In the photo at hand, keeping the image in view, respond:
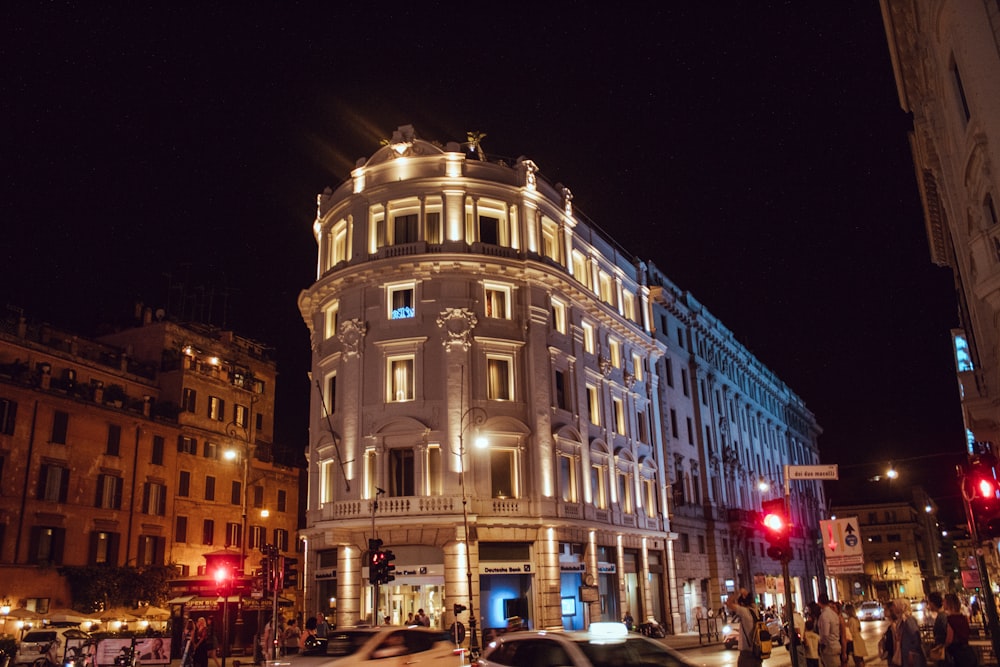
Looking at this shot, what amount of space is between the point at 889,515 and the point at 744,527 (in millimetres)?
80395

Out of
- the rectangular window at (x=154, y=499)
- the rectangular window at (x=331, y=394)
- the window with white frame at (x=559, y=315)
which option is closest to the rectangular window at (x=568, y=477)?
the window with white frame at (x=559, y=315)

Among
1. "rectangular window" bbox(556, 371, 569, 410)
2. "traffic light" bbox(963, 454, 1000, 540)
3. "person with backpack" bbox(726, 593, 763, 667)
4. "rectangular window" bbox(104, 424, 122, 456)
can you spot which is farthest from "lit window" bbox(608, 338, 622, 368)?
"traffic light" bbox(963, 454, 1000, 540)

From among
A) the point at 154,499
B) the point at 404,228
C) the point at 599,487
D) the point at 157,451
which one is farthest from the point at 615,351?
the point at 154,499

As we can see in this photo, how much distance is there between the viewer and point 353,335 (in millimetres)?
35438

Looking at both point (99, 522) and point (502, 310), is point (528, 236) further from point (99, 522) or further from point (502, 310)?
point (99, 522)

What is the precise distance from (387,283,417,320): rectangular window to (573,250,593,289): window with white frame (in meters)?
10.2

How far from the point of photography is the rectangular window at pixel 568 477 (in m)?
35.8

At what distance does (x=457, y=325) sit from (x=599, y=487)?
11.4 meters

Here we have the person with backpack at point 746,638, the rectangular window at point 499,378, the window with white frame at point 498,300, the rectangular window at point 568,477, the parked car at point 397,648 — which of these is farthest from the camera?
the window with white frame at point 498,300

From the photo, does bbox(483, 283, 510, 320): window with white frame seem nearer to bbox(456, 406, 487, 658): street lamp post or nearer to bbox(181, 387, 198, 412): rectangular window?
bbox(456, 406, 487, 658): street lamp post

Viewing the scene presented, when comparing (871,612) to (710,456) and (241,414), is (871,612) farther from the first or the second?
(241,414)

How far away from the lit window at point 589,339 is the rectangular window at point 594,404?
1937 mm

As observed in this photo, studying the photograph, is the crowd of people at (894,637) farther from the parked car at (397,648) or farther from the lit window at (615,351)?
the lit window at (615,351)

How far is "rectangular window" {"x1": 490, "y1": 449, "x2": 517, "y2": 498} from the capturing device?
33.6 metres
